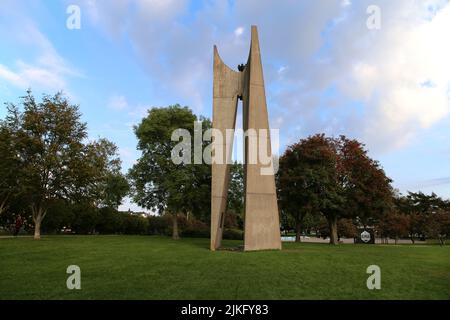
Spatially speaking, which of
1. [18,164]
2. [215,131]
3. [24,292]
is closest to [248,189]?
[215,131]

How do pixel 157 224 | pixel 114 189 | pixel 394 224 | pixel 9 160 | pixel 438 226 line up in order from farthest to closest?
pixel 157 224, pixel 114 189, pixel 438 226, pixel 394 224, pixel 9 160

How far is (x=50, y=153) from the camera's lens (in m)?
27.9

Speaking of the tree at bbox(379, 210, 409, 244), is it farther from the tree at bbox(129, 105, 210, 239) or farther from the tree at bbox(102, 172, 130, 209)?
the tree at bbox(102, 172, 130, 209)

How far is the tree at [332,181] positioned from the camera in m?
33.1

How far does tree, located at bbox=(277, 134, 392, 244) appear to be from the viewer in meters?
33.1

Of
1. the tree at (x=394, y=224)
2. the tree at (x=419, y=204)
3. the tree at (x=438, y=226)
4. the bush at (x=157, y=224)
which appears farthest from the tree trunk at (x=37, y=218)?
the tree at (x=419, y=204)

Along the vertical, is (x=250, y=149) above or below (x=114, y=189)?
above

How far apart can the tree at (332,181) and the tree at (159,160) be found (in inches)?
320

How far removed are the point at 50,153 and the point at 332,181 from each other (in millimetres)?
23205

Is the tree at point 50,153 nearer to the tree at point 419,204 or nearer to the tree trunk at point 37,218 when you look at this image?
the tree trunk at point 37,218

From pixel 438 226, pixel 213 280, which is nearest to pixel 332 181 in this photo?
pixel 438 226

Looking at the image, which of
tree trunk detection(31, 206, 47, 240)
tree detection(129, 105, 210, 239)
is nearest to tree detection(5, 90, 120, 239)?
tree trunk detection(31, 206, 47, 240)

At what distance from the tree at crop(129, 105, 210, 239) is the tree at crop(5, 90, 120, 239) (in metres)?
6.95

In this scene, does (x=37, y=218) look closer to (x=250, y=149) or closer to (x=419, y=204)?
(x=250, y=149)
